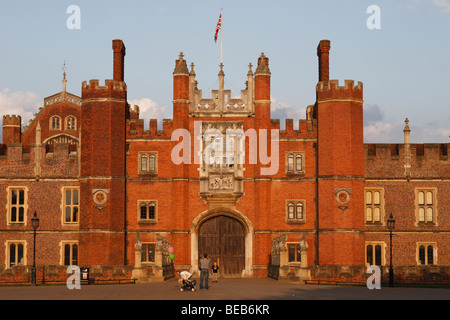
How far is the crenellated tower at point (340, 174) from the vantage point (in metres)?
44.4

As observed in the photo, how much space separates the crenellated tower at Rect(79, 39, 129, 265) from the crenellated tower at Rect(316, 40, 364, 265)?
481 inches

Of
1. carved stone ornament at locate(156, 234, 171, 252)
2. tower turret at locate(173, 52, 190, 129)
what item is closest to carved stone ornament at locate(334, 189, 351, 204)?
tower turret at locate(173, 52, 190, 129)

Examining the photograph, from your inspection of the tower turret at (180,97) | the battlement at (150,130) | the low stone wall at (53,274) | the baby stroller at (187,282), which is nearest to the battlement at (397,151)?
the tower turret at (180,97)

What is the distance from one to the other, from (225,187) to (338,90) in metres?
9.17

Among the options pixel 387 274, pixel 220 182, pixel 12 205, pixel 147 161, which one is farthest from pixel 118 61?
pixel 387 274

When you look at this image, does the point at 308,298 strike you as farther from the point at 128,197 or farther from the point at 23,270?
the point at 128,197

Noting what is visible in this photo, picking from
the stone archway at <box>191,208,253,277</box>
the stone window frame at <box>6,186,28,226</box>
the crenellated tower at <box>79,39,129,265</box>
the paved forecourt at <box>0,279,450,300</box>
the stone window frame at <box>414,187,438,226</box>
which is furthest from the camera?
the stone window frame at <box>414,187,438,226</box>

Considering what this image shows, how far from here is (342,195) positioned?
44.8 metres

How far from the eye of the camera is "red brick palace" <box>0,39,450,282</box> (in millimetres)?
45031

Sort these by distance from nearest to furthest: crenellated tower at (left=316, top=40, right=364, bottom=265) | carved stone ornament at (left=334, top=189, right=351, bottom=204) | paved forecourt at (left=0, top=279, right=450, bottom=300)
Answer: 1. paved forecourt at (left=0, top=279, right=450, bottom=300)
2. crenellated tower at (left=316, top=40, right=364, bottom=265)
3. carved stone ornament at (left=334, top=189, right=351, bottom=204)

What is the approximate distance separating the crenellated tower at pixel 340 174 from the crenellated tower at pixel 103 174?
1223cm

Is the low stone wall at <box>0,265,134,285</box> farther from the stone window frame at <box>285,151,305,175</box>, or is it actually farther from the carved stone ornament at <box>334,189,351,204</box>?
the carved stone ornament at <box>334,189,351,204</box>

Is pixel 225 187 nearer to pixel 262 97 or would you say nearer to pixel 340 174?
pixel 262 97
